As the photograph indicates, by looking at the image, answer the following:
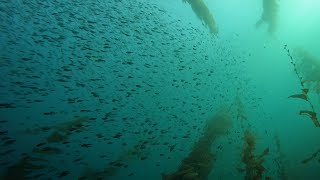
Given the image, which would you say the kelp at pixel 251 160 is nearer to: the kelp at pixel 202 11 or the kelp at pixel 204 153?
the kelp at pixel 204 153

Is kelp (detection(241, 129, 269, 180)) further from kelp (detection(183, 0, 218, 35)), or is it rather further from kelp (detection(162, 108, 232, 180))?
kelp (detection(183, 0, 218, 35))

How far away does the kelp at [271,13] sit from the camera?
42.9 ft

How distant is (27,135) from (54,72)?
5.43m

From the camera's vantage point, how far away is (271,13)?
13406mm

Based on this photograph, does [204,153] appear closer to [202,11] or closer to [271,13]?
[202,11]

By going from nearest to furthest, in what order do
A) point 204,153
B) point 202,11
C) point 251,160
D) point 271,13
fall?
point 251,160 → point 204,153 → point 202,11 → point 271,13

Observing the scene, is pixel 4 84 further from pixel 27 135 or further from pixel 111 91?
pixel 111 91

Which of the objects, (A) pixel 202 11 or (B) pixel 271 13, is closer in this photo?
(A) pixel 202 11

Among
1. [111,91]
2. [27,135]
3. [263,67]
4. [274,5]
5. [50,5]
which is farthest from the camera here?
[263,67]

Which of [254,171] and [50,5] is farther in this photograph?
[50,5]

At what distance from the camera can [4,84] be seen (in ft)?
39.4

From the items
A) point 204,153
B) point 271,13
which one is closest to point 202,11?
point 271,13

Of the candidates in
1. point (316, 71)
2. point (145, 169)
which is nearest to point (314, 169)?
point (316, 71)

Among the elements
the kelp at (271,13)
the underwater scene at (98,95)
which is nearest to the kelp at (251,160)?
the underwater scene at (98,95)
